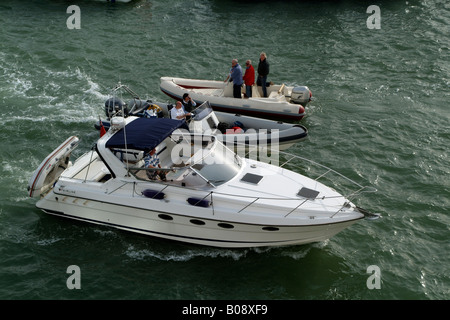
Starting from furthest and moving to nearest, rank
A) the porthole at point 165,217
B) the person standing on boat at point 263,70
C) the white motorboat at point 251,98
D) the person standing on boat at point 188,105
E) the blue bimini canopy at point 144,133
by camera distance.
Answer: the person standing on boat at point 263,70 < the white motorboat at point 251,98 < the person standing on boat at point 188,105 < the blue bimini canopy at point 144,133 < the porthole at point 165,217

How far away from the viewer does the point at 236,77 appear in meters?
18.6

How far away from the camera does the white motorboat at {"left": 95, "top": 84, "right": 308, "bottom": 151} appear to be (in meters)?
16.1

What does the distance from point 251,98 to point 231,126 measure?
1899mm

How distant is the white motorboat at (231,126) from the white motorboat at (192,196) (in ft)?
7.75

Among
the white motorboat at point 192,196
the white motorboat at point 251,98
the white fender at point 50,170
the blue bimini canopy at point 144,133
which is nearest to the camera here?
the white motorboat at point 192,196

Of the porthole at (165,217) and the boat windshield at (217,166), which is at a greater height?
the boat windshield at (217,166)

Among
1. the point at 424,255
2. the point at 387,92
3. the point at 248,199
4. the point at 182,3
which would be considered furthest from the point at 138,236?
the point at 182,3

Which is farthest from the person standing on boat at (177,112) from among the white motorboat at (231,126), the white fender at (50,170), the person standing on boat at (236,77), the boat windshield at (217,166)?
the white fender at (50,170)

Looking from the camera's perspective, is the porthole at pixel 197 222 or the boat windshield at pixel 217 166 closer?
the porthole at pixel 197 222

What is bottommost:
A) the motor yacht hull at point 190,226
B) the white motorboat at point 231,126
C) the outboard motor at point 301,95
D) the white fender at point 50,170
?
the motor yacht hull at point 190,226

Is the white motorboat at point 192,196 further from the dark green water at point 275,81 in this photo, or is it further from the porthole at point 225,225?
the dark green water at point 275,81

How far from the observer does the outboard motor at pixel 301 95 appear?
18.5m

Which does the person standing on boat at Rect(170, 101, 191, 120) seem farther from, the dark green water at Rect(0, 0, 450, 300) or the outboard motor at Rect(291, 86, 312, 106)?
the outboard motor at Rect(291, 86, 312, 106)
